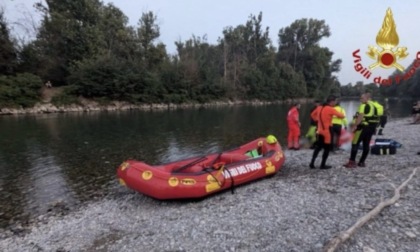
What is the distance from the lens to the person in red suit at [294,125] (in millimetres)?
12680

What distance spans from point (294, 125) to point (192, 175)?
6749 millimetres

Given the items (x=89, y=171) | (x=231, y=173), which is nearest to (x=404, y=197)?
(x=231, y=173)

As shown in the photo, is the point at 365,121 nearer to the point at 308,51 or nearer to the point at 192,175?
the point at 192,175

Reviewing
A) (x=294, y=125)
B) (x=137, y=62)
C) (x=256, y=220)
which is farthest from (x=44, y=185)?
(x=137, y=62)

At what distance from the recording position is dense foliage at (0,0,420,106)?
42.8m

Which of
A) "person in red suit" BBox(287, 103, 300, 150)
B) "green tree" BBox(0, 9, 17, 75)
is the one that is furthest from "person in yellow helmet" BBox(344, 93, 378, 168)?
"green tree" BBox(0, 9, 17, 75)

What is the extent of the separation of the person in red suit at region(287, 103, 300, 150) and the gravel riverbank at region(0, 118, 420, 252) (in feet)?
14.2

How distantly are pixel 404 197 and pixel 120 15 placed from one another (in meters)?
56.6

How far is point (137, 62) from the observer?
2046 inches

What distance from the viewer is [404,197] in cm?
594

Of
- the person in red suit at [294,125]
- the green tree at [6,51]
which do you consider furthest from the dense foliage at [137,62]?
the person in red suit at [294,125]

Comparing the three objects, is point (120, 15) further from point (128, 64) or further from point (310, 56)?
point (310, 56)

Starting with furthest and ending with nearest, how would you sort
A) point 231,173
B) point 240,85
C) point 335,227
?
point 240,85 → point 231,173 → point 335,227

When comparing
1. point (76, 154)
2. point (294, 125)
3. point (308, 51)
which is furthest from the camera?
point (308, 51)
